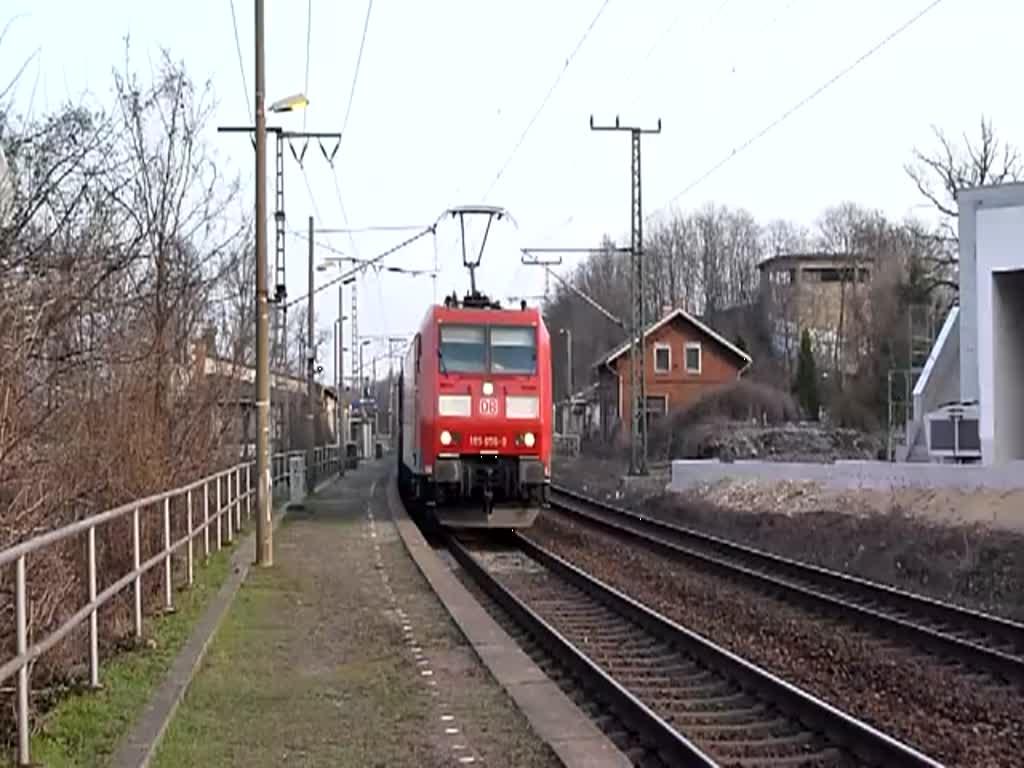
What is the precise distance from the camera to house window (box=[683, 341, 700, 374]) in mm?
77125

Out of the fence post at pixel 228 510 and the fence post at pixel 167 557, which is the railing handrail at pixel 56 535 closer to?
the fence post at pixel 167 557

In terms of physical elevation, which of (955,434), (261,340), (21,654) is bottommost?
(21,654)

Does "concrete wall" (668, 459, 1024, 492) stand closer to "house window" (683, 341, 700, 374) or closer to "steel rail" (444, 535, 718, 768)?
"steel rail" (444, 535, 718, 768)

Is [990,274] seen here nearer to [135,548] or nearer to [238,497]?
[238,497]

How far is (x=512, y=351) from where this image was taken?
25.1 meters

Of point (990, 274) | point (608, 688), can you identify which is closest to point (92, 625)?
point (608, 688)

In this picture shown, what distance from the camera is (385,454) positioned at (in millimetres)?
95125

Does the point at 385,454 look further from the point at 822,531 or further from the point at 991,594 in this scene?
the point at 991,594

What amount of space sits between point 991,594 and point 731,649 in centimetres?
618

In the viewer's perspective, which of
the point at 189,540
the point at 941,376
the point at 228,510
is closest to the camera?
the point at 189,540

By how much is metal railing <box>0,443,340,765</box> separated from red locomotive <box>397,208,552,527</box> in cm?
322

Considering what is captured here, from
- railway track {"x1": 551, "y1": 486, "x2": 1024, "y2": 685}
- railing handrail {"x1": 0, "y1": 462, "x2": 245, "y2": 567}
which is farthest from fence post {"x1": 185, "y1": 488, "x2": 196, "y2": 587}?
railway track {"x1": 551, "y1": 486, "x2": 1024, "y2": 685}

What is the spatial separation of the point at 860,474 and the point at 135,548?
23421 millimetres

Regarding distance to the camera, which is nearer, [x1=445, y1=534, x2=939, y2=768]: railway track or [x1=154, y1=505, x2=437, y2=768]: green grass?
[x1=154, y1=505, x2=437, y2=768]: green grass
